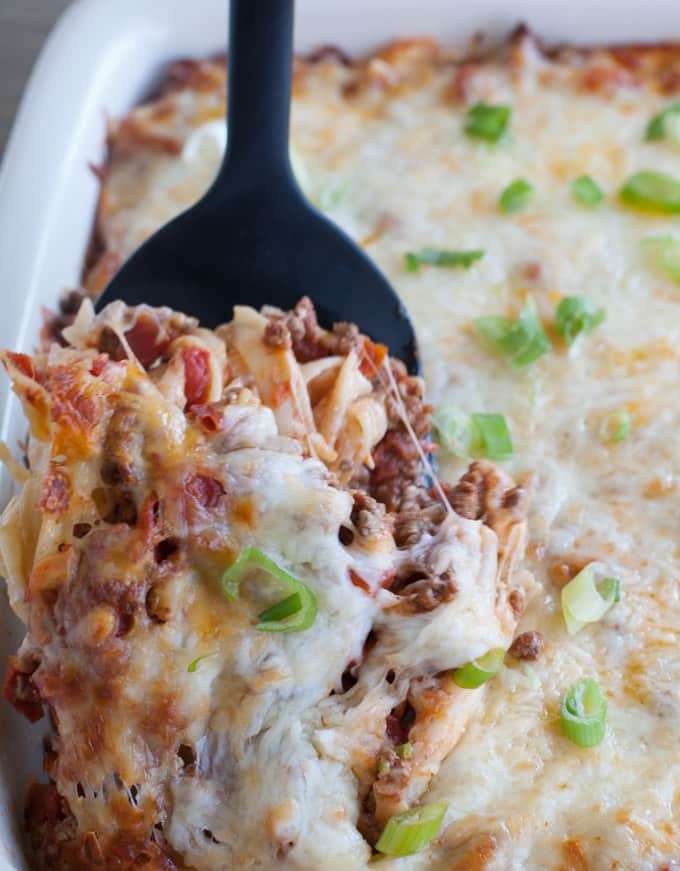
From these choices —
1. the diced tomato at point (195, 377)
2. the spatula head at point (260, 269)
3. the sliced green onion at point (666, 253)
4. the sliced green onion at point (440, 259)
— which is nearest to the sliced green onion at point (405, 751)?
the diced tomato at point (195, 377)

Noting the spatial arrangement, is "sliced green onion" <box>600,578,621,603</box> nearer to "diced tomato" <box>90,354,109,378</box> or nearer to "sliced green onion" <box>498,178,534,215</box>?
"diced tomato" <box>90,354,109,378</box>

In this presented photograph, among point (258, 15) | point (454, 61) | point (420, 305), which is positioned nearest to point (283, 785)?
point (420, 305)

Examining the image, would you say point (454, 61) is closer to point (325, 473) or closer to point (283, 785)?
point (325, 473)

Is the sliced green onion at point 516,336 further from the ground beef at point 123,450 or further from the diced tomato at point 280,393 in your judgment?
the ground beef at point 123,450

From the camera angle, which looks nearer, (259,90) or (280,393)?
(280,393)

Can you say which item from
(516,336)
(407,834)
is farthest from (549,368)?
(407,834)

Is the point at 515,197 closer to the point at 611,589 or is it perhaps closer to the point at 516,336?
the point at 516,336

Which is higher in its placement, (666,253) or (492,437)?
(666,253)
